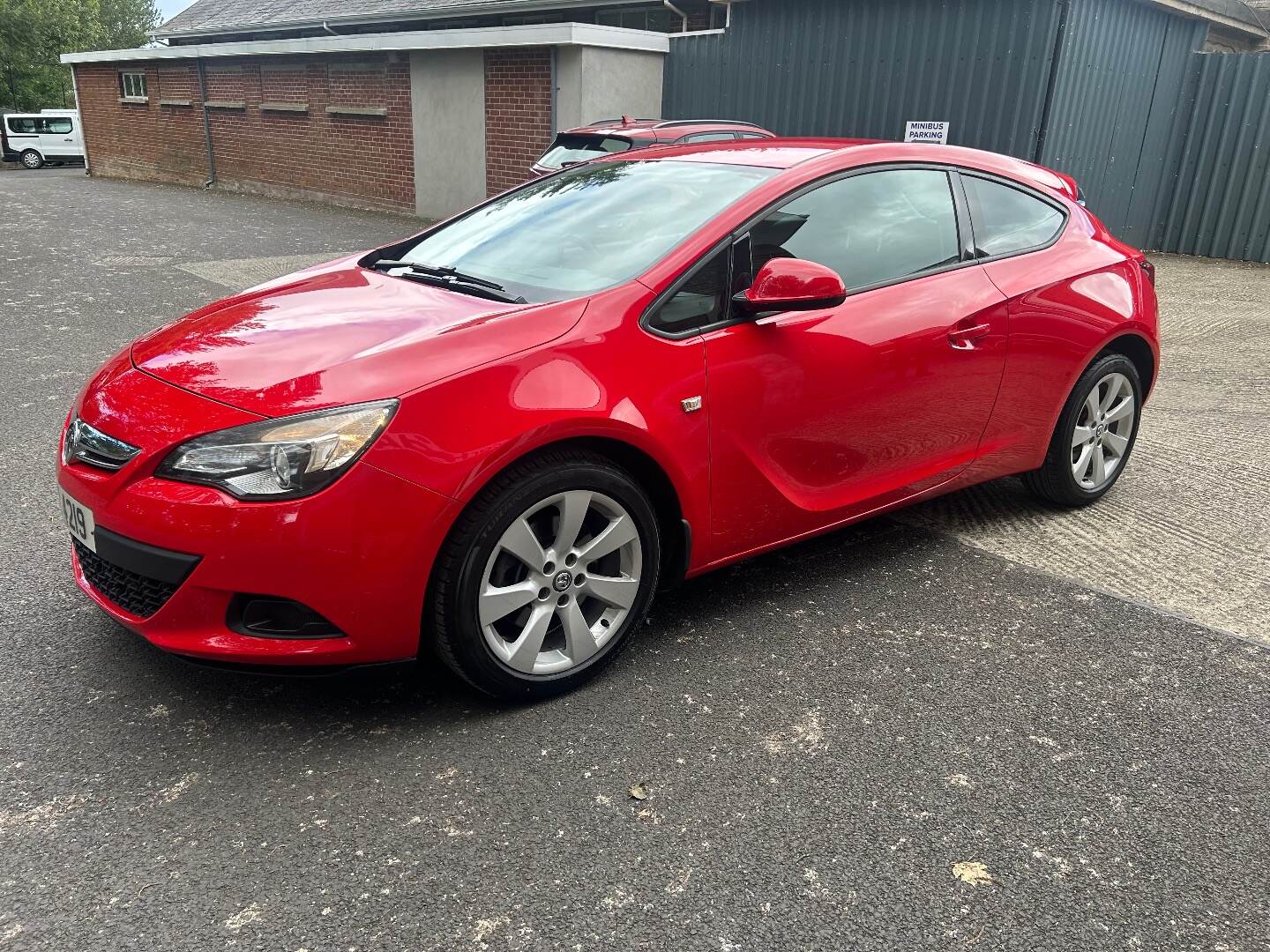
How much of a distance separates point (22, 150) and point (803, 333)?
140 feet

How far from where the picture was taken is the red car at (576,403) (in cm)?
249

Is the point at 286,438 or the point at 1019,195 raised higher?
the point at 1019,195

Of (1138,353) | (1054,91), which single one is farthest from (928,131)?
(1138,353)

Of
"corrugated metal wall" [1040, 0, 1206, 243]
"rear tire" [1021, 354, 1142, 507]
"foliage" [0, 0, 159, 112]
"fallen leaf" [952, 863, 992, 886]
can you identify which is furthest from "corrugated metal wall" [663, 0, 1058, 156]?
"foliage" [0, 0, 159, 112]

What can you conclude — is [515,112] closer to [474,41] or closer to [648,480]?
[474,41]

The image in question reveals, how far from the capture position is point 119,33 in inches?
2771

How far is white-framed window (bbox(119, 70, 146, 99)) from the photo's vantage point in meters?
23.1

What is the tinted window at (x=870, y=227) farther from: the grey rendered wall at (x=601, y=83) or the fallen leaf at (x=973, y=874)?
the grey rendered wall at (x=601, y=83)

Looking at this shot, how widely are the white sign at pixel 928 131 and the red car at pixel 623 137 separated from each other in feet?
8.04

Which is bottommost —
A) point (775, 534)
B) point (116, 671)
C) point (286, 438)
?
point (116, 671)

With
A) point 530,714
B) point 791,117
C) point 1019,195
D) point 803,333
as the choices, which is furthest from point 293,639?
point 791,117

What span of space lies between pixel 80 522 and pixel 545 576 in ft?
4.12

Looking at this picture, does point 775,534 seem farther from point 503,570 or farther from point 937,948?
point 937,948

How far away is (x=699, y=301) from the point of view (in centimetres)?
307
